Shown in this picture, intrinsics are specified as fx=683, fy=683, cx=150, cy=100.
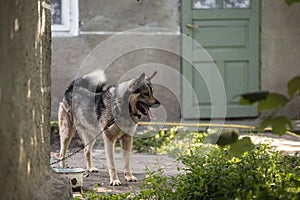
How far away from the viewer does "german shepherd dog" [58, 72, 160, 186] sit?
6.55m

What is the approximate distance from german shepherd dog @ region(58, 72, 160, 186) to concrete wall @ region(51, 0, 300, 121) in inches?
125

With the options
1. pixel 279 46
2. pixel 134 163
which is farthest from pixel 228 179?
pixel 279 46

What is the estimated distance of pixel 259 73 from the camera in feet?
34.8

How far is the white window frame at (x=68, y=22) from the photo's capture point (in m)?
10.1

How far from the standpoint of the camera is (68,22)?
10141mm

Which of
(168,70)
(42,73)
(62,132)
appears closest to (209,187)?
(42,73)

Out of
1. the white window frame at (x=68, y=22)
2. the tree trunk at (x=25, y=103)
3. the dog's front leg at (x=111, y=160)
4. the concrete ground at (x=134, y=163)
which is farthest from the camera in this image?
the white window frame at (x=68, y=22)

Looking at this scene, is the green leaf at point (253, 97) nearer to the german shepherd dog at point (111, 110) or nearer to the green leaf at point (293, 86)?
the green leaf at point (293, 86)

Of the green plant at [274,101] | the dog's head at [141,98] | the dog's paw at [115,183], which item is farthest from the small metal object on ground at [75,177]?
the green plant at [274,101]

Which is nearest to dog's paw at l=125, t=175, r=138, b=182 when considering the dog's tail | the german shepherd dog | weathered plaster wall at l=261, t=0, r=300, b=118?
the german shepherd dog

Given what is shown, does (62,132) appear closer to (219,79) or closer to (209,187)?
(209,187)

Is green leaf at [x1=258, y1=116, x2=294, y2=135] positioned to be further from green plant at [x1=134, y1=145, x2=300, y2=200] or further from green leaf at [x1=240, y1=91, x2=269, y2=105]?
green plant at [x1=134, y1=145, x2=300, y2=200]

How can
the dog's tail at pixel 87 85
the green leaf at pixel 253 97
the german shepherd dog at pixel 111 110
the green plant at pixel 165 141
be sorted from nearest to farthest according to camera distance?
the green leaf at pixel 253 97 < the german shepherd dog at pixel 111 110 < the dog's tail at pixel 87 85 < the green plant at pixel 165 141

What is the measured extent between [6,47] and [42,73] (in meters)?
1.21
